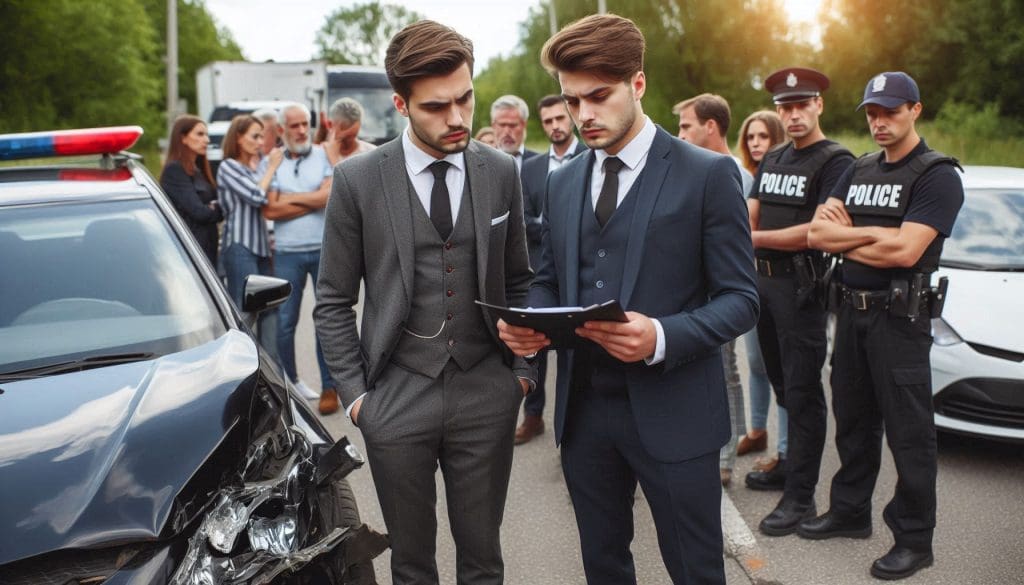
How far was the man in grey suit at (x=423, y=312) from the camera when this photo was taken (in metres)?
2.73

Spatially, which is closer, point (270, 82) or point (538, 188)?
point (538, 188)

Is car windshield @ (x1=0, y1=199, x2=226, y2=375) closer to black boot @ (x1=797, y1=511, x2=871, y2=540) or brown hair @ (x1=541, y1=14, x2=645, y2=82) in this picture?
brown hair @ (x1=541, y1=14, x2=645, y2=82)

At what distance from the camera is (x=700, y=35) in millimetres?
43375

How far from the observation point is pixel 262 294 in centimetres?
372

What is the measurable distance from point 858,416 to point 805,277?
2.21ft

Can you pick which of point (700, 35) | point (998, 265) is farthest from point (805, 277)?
point (700, 35)

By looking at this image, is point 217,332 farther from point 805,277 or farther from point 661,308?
point 805,277

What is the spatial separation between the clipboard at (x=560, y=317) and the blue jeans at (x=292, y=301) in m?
4.30

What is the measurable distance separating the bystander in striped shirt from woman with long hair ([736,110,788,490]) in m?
3.23

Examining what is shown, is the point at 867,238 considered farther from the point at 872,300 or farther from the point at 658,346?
the point at 658,346

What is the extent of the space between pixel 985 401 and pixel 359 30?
9407 centimetres

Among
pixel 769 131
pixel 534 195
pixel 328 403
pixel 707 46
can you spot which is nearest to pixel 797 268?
pixel 769 131

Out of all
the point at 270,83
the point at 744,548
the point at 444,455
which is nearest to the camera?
the point at 444,455

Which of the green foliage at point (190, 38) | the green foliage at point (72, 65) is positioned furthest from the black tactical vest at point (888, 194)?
the green foliage at point (190, 38)
